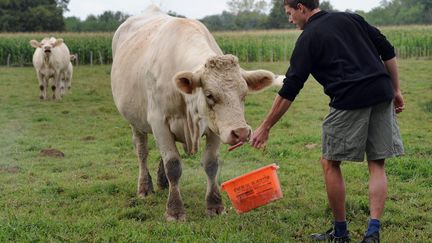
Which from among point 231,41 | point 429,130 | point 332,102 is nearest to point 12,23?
point 231,41

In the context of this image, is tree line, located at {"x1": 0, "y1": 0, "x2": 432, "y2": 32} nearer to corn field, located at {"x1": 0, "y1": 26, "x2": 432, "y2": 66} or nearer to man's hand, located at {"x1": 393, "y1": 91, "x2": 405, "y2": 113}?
corn field, located at {"x1": 0, "y1": 26, "x2": 432, "y2": 66}

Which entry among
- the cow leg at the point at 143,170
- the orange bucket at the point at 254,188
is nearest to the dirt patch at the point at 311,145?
the cow leg at the point at 143,170

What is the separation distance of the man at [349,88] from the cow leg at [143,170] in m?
2.49

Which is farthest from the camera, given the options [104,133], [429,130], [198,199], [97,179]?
[104,133]

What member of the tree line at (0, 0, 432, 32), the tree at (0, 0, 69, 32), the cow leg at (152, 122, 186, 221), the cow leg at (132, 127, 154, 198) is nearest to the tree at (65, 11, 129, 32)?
the tree line at (0, 0, 432, 32)

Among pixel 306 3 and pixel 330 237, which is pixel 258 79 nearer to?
pixel 306 3

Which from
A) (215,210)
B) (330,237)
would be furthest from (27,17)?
(330,237)

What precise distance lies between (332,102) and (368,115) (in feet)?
0.95

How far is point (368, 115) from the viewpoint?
4.32 meters

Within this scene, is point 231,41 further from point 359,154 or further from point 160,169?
point 359,154

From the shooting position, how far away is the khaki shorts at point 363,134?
14.2 ft

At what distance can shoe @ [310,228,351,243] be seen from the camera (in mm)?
4656

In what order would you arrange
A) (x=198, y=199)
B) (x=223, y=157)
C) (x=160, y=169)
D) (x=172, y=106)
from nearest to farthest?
(x=172, y=106), (x=198, y=199), (x=160, y=169), (x=223, y=157)

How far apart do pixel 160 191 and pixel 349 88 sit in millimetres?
3213
